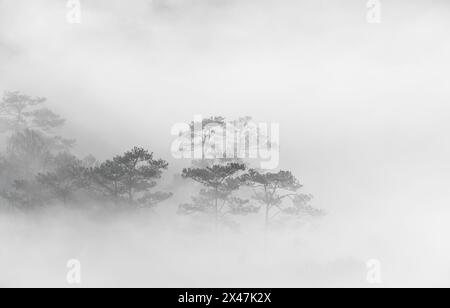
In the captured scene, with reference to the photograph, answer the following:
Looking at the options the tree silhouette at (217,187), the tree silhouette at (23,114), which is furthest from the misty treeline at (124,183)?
the tree silhouette at (23,114)

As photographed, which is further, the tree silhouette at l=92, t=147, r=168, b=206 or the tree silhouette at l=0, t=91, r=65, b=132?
the tree silhouette at l=0, t=91, r=65, b=132

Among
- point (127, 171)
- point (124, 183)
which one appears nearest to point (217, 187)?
point (127, 171)

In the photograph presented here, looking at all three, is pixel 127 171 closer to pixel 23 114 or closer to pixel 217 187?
pixel 217 187

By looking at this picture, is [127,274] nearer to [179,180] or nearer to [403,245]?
[179,180]

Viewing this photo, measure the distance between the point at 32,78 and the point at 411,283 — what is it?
133115 mm

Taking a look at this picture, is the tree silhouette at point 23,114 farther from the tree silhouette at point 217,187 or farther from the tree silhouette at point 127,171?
the tree silhouette at point 217,187

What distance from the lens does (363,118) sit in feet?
618

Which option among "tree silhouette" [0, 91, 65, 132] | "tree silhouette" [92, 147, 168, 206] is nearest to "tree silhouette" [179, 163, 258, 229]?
"tree silhouette" [92, 147, 168, 206]

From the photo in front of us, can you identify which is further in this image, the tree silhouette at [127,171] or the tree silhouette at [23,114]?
the tree silhouette at [23,114]

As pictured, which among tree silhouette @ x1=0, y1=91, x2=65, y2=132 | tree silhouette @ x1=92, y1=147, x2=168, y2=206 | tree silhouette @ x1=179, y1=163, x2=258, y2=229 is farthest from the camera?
tree silhouette @ x1=0, y1=91, x2=65, y2=132

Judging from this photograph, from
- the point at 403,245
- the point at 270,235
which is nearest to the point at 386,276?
the point at 270,235

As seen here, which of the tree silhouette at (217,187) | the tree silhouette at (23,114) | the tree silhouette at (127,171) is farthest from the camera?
the tree silhouette at (23,114)

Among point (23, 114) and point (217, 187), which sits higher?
point (23, 114)

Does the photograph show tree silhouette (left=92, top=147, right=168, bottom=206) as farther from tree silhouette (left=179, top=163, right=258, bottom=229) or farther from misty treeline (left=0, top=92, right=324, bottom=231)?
tree silhouette (left=179, top=163, right=258, bottom=229)
